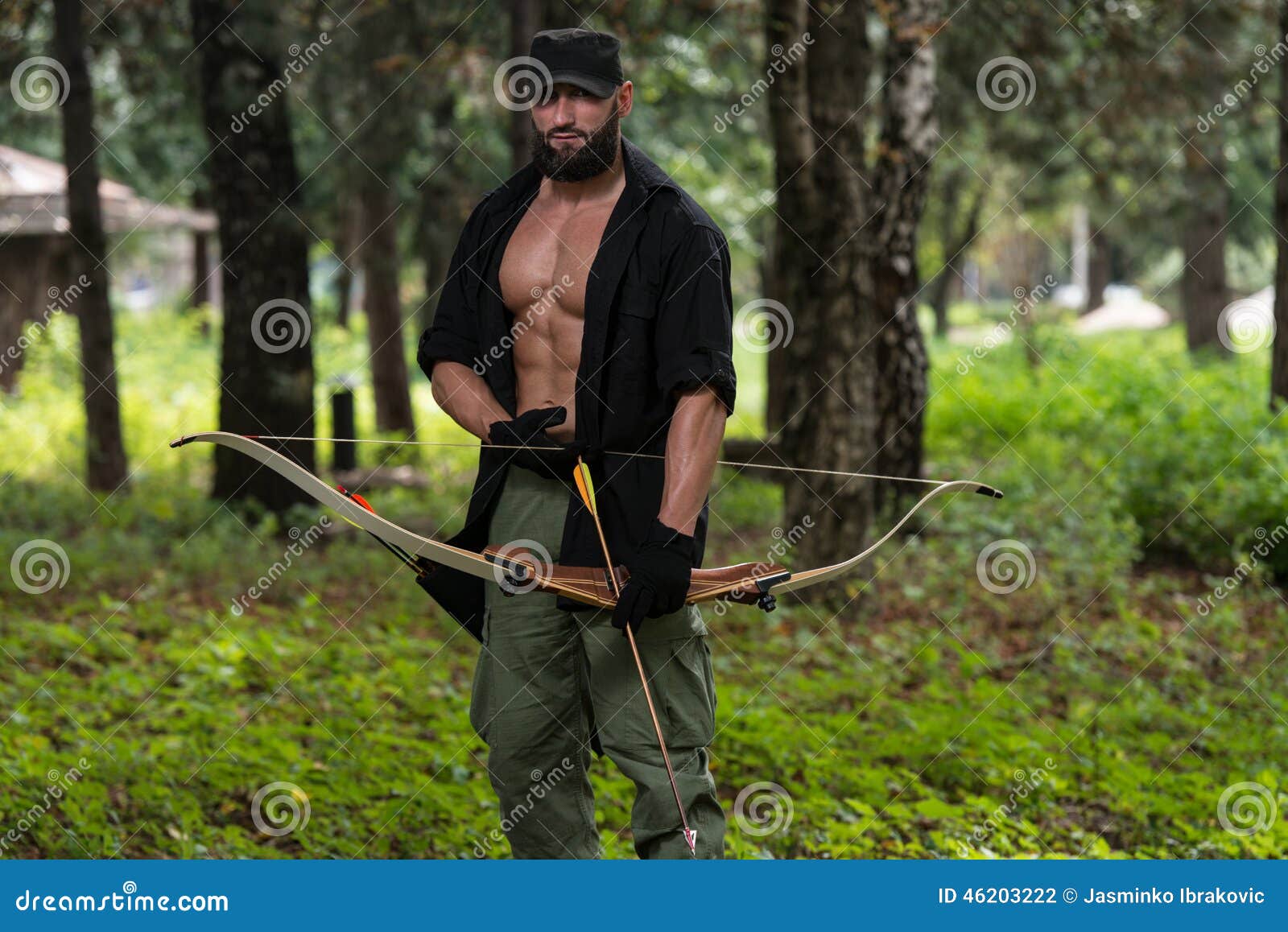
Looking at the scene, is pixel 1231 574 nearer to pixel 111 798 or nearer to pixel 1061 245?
pixel 111 798

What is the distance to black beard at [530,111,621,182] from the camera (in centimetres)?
357

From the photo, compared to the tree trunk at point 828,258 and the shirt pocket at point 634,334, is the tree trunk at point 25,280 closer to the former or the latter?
the tree trunk at point 828,258

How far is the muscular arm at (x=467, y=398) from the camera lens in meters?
3.67

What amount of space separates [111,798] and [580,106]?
10.6 ft

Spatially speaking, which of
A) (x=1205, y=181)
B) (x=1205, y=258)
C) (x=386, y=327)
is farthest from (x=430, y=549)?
(x=1205, y=258)

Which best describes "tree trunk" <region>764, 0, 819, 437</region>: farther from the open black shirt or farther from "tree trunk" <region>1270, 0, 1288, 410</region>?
the open black shirt

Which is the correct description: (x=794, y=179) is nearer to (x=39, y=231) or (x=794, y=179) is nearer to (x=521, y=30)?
(x=521, y=30)

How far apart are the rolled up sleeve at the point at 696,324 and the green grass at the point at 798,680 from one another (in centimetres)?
187

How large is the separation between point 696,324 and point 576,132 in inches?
22.3

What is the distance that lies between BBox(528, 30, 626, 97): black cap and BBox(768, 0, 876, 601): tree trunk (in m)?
5.02

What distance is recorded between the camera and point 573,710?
3.70 meters

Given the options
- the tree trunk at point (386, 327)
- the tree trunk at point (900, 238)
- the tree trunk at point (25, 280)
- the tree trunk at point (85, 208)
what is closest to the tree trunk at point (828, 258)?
the tree trunk at point (900, 238)

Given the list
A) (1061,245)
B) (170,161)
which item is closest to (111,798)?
(170,161)

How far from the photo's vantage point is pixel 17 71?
1246 cm
